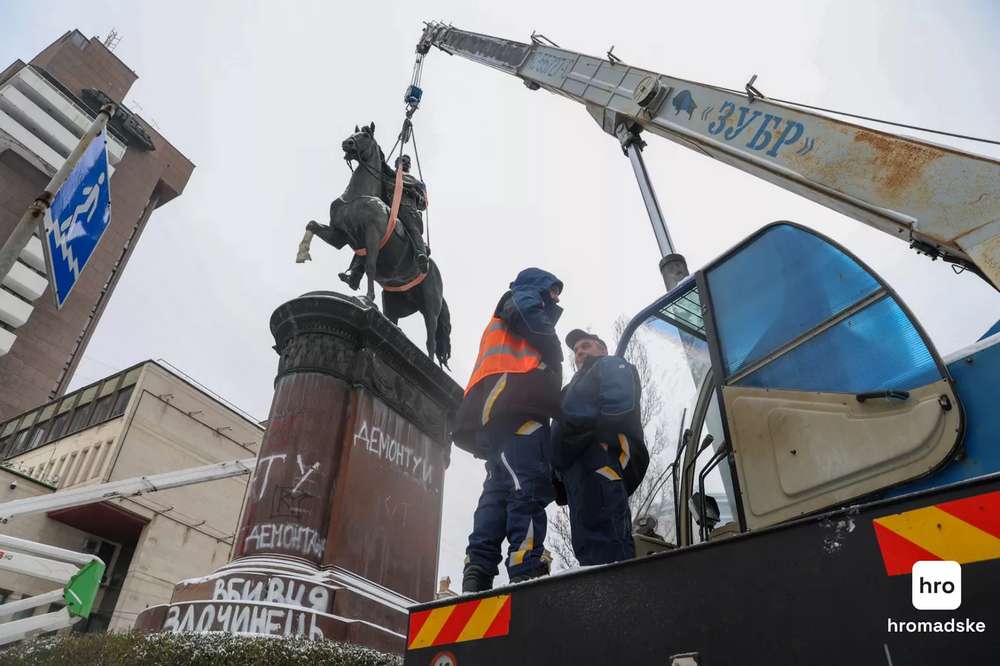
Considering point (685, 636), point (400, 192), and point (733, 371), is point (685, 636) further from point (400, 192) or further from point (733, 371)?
point (400, 192)

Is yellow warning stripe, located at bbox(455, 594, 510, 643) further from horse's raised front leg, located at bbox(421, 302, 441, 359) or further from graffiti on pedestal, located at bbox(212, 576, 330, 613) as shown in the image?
horse's raised front leg, located at bbox(421, 302, 441, 359)

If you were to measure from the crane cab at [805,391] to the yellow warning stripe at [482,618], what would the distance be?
1.05 meters

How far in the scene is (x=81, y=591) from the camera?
1174 cm

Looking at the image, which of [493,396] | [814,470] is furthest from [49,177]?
[814,470]

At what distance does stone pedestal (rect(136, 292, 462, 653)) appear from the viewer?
4.85 metres

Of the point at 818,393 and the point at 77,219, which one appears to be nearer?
the point at 818,393

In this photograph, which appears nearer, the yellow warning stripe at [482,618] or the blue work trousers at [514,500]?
the yellow warning stripe at [482,618]

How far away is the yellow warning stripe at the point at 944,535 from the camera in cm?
143

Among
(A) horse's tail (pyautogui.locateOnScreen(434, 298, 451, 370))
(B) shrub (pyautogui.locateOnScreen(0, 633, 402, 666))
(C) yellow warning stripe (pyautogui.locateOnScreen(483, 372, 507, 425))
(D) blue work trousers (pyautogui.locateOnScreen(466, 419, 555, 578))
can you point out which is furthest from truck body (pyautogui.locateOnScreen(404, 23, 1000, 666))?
(A) horse's tail (pyautogui.locateOnScreen(434, 298, 451, 370))

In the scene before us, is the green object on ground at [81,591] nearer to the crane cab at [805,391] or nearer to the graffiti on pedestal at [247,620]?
the graffiti on pedestal at [247,620]

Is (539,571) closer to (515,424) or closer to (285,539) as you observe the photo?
(515,424)

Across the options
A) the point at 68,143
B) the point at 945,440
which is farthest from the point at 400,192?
the point at 68,143

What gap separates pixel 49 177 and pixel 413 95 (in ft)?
132

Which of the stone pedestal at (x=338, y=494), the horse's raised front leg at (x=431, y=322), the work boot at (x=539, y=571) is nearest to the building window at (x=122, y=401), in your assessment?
the horse's raised front leg at (x=431, y=322)
